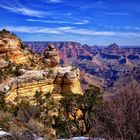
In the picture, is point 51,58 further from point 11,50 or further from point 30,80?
point 30,80

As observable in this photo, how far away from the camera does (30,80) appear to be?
56.4 metres

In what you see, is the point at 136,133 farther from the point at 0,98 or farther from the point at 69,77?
the point at 69,77

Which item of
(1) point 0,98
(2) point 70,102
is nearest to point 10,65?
(1) point 0,98

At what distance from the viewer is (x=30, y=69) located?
61906mm

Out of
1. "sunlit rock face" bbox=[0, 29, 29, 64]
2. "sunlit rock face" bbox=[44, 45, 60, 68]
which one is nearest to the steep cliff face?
"sunlit rock face" bbox=[0, 29, 29, 64]

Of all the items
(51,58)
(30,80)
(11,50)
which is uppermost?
(11,50)

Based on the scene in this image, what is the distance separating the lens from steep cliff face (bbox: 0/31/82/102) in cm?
5342

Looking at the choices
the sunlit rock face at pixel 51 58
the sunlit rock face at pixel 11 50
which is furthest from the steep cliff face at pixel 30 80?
the sunlit rock face at pixel 51 58

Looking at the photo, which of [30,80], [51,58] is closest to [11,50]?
[30,80]

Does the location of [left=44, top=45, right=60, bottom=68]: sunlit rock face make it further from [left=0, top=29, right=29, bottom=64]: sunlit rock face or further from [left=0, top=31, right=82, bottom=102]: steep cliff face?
[left=0, top=29, right=29, bottom=64]: sunlit rock face

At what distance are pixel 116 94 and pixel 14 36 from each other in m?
59.8

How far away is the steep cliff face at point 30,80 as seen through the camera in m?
53.4

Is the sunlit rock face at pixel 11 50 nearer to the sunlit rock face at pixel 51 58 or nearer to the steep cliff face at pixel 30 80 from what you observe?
the steep cliff face at pixel 30 80

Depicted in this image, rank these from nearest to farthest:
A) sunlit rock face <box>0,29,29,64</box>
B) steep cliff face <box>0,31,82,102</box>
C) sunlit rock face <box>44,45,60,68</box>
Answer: steep cliff face <box>0,31,82,102</box> → sunlit rock face <box>0,29,29,64</box> → sunlit rock face <box>44,45,60,68</box>
